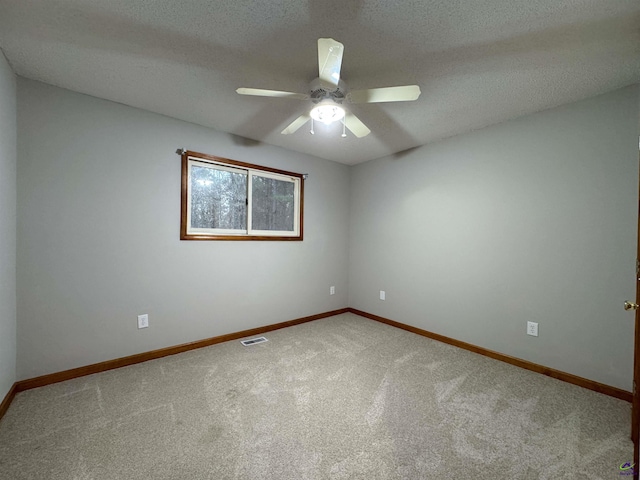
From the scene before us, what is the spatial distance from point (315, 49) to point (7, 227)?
91.7 inches

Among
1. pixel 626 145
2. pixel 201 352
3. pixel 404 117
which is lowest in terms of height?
pixel 201 352

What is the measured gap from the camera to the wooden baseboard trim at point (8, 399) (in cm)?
168

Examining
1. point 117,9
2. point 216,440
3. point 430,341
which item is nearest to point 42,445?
point 216,440

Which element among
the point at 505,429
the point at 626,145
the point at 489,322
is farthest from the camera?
the point at 489,322

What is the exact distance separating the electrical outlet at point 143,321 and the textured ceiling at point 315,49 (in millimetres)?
1900

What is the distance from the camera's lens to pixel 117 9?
4.50ft

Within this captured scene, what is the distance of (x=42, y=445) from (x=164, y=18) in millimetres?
2377

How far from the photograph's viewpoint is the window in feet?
9.11

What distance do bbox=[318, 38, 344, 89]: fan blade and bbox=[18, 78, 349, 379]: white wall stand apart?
1.77m

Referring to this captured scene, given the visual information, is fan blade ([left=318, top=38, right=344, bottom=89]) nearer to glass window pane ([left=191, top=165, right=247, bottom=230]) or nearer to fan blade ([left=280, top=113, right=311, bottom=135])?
fan blade ([left=280, top=113, right=311, bottom=135])

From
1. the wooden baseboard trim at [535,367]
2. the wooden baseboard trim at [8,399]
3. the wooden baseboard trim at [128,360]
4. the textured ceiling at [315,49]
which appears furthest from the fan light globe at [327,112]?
the wooden baseboard trim at [8,399]

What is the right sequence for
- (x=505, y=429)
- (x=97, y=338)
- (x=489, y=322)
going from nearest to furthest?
(x=505, y=429) < (x=97, y=338) < (x=489, y=322)

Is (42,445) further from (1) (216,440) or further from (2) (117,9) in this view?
(2) (117,9)

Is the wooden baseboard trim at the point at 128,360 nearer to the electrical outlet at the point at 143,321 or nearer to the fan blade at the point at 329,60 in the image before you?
the electrical outlet at the point at 143,321
